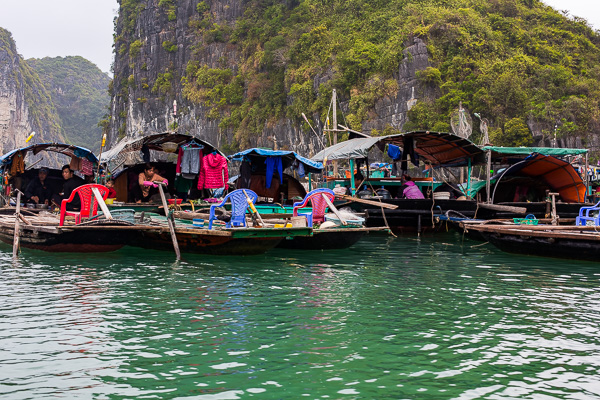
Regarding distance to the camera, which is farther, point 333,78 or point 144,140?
point 333,78

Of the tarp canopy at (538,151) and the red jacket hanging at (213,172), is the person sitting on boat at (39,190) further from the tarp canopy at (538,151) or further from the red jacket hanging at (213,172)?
the tarp canopy at (538,151)

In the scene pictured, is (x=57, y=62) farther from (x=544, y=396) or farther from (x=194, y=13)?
(x=544, y=396)

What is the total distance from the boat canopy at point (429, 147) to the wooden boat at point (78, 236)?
25.4 ft

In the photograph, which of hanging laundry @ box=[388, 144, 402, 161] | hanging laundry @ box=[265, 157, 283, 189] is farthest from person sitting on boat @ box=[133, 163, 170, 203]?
hanging laundry @ box=[388, 144, 402, 161]

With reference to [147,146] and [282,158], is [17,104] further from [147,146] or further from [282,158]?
[282,158]

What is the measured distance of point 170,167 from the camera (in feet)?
56.7

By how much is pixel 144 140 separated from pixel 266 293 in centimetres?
966

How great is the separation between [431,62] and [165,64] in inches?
1651

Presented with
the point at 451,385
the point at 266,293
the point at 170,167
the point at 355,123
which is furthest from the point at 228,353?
the point at 355,123

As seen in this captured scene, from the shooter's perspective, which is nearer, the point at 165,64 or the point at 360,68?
the point at 360,68

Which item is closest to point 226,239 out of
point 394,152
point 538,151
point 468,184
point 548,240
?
point 548,240

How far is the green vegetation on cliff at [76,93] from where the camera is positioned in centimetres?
13268

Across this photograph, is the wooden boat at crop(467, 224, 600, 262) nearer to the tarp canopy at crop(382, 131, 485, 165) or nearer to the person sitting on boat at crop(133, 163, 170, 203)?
the tarp canopy at crop(382, 131, 485, 165)

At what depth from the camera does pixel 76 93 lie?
5615 inches
